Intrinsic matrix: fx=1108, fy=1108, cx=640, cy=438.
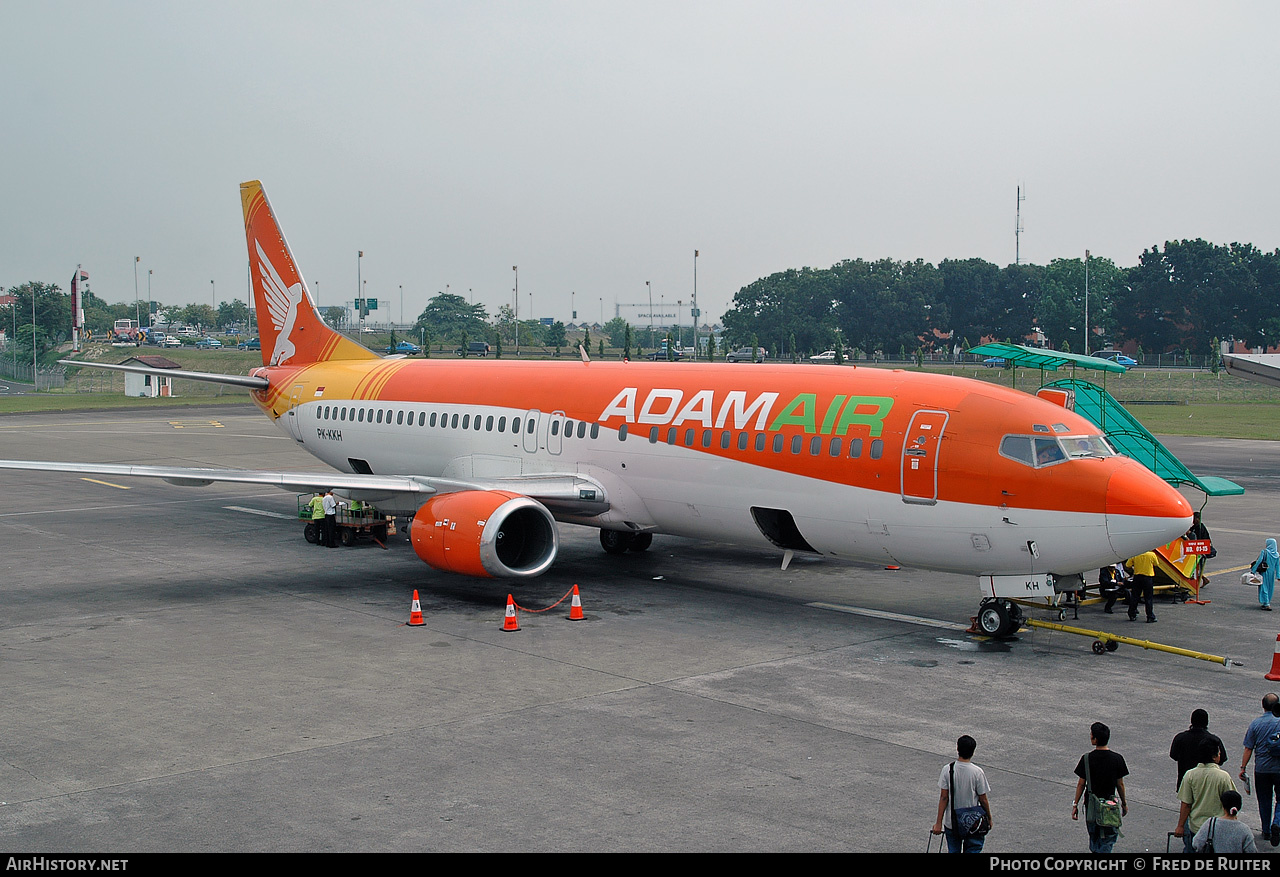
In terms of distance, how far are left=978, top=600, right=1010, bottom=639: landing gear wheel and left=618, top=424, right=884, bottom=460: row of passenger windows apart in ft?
10.1

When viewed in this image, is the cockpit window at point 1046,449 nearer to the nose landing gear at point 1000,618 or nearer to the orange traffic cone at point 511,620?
the nose landing gear at point 1000,618

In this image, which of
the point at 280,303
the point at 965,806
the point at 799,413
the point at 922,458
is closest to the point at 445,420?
the point at 280,303

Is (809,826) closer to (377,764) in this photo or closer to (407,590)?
(377,764)

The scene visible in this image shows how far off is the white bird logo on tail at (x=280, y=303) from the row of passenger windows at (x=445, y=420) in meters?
4.07

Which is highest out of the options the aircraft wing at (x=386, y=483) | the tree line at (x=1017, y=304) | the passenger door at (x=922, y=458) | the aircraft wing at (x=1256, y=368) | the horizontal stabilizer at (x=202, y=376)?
the tree line at (x=1017, y=304)

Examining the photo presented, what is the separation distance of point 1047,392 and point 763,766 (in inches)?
437

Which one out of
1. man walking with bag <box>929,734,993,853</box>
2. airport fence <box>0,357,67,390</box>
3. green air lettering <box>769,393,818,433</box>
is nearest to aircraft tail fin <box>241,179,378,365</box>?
green air lettering <box>769,393,818,433</box>

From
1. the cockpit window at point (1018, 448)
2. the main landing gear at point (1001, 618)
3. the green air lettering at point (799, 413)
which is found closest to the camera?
the cockpit window at point (1018, 448)

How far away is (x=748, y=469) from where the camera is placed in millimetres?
20078

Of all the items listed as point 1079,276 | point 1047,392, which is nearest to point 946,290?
point 1079,276

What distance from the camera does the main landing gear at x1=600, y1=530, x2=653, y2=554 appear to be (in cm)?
2602

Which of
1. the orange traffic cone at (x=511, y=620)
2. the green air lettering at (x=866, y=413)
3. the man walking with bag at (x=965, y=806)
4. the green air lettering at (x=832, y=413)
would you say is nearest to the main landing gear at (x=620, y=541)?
the orange traffic cone at (x=511, y=620)

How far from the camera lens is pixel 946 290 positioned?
13162cm

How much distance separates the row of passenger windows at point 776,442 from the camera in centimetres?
1880
